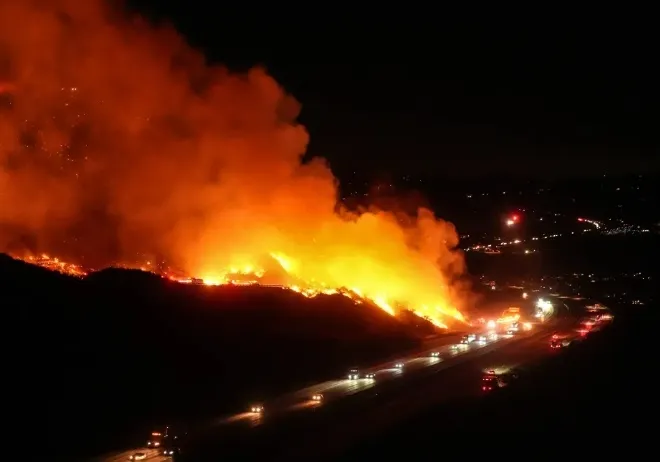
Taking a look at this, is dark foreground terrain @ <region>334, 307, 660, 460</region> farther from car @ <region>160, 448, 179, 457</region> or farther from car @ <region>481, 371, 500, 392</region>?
car @ <region>160, 448, 179, 457</region>

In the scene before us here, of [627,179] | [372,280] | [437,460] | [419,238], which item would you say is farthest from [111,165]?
[627,179]

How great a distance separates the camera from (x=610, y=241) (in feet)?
419

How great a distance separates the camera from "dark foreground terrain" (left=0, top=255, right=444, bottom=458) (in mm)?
25922

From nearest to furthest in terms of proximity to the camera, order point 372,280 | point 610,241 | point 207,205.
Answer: point 207,205 → point 372,280 → point 610,241

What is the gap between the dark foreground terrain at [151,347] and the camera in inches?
1021

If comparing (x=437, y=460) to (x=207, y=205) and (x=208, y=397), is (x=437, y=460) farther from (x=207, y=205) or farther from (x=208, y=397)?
(x=207, y=205)

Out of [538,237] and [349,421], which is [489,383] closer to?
[349,421]

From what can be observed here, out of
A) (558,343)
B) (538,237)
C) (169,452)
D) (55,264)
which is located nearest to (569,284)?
(538,237)

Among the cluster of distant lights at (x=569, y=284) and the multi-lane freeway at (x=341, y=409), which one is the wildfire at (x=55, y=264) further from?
the cluster of distant lights at (x=569, y=284)

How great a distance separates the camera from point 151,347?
1328 inches

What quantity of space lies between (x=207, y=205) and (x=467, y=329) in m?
23.5

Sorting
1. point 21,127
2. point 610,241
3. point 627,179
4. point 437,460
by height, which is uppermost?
point 627,179

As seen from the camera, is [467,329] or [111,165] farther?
[467,329]

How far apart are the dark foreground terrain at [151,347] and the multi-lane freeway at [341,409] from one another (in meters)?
1.91
